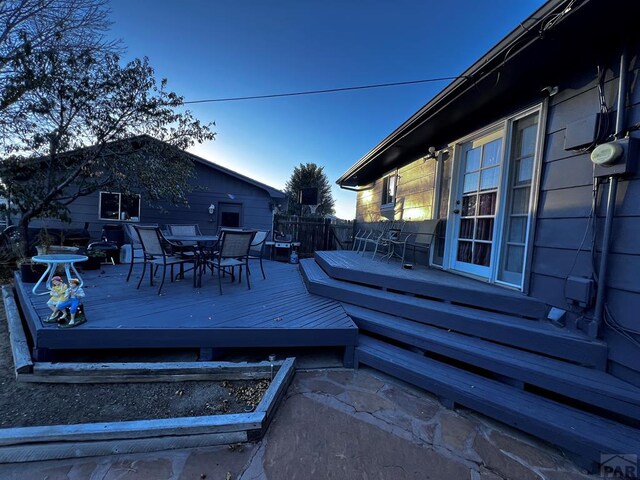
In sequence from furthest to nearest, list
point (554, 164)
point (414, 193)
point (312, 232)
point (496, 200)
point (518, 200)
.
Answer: point (312, 232), point (414, 193), point (496, 200), point (518, 200), point (554, 164)

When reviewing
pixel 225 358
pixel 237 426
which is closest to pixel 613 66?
pixel 237 426

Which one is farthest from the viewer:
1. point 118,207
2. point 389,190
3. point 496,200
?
point 118,207

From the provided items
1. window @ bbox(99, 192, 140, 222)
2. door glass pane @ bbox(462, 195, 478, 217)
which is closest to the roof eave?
door glass pane @ bbox(462, 195, 478, 217)

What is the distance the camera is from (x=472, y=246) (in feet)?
11.4

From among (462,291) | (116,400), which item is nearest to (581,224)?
(462,291)

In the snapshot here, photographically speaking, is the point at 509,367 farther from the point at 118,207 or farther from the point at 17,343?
the point at 118,207

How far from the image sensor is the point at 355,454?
4.84 feet

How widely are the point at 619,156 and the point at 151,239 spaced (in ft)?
14.8

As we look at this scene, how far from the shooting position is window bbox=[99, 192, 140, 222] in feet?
24.3

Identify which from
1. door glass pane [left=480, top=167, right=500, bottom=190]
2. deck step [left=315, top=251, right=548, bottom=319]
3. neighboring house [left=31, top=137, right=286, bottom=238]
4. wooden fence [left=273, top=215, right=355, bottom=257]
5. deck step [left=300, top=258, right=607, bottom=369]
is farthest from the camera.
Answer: wooden fence [left=273, top=215, right=355, bottom=257]

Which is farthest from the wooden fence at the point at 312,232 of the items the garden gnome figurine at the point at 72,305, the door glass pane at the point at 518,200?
the garden gnome figurine at the point at 72,305

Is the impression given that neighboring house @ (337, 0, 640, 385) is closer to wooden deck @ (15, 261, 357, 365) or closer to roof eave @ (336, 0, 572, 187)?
roof eave @ (336, 0, 572, 187)

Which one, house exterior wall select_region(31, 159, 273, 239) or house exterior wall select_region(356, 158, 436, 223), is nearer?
house exterior wall select_region(356, 158, 436, 223)

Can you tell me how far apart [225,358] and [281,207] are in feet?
25.5
